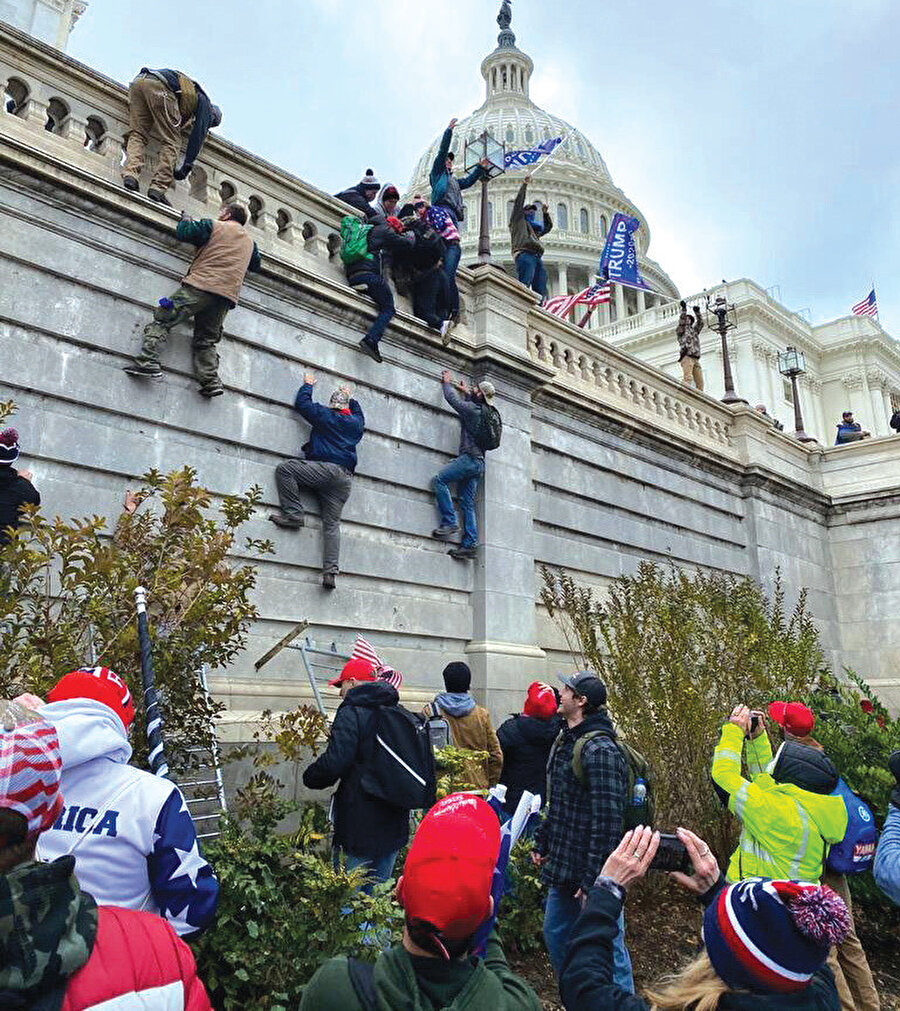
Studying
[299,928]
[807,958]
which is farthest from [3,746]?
[299,928]

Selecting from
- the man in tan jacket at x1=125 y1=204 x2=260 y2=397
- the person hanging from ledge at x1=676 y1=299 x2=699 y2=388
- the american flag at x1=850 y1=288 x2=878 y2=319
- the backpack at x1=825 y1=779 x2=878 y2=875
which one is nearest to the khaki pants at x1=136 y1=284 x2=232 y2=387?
the man in tan jacket at x1=125 y1=204 x2=260 y2=397

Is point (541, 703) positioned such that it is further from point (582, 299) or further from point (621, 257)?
A: point (621, 257)

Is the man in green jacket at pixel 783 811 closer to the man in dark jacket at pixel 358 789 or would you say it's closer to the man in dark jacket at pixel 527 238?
the man in dark jacket at pixel 358 789

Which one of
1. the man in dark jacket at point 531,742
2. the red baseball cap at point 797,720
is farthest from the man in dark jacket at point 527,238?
the red baseball cap at point 797,720

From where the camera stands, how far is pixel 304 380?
32.8 feet

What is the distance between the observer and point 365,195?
1237 centimetres

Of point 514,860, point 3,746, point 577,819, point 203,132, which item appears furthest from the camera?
point 203,132

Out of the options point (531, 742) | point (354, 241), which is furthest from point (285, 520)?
point (354, 241)

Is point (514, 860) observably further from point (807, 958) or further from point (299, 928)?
point (807, 958)

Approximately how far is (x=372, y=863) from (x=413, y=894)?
308cm

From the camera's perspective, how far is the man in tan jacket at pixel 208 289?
8.71m

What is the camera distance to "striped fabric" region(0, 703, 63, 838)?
6.19 ft

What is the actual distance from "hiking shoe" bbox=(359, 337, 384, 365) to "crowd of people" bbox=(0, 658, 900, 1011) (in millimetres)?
7037

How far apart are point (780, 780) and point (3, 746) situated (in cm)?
441
